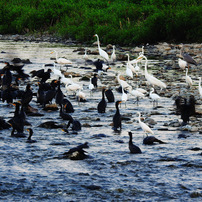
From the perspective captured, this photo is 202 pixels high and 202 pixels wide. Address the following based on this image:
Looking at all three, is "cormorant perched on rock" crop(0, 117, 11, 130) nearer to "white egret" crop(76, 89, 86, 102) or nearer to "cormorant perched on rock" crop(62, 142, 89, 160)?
"cormorant perched on rock" crop(62, 142, 89, 160)

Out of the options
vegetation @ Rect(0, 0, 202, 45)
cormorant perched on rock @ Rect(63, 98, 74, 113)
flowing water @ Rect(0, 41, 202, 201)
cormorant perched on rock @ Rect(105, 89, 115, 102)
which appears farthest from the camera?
vegetation @ Rect(0, 0, 202, 45)

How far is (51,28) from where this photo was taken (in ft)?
159

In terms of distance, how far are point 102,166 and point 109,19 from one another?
35637 millimetres

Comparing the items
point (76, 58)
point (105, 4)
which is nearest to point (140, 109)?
point (76, 58)

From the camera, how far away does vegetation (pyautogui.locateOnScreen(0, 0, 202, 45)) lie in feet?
117

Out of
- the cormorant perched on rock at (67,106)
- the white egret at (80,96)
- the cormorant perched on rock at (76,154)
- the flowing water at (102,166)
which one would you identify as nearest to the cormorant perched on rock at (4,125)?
the flowing water at (102,166)

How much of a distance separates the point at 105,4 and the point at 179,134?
4276 centimetres

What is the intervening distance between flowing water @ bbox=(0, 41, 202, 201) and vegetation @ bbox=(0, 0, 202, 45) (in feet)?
79.7

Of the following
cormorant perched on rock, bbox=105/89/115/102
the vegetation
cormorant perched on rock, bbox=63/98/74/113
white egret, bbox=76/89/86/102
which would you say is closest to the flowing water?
cormorant perched on rock, bbox=63/98/74/113

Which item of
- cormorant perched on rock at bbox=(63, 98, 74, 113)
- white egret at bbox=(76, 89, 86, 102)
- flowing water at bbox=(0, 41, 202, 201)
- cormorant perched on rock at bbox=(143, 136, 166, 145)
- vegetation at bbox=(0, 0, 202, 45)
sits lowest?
flowing water at bbox=(0, 41, 202, 201)

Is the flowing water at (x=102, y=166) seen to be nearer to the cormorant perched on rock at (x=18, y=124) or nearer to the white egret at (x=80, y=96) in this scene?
the cormorant perched on rock at (x=18, y=124)

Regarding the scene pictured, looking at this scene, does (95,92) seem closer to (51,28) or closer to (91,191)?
(91,191)

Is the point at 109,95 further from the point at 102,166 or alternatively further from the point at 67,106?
the point at 102,166

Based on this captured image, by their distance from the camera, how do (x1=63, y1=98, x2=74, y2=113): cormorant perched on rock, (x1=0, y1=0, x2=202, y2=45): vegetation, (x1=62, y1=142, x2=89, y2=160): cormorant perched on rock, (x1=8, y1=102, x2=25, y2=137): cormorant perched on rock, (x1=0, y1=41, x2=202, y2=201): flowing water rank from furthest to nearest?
(x1=0, y1=0, x2=202, y2=45): vegetation < (x1=63, y1=98, x2=74, y2=113): cormorant perched on rock < (x1=8, y1=102, x2=25, y2=137): cormorant perched on rock < (x1=62, y1=142, x2=89, y2=160): cormorant perched on rock < (x1=0, y1=41, x2=202, y2=201): flowing water
